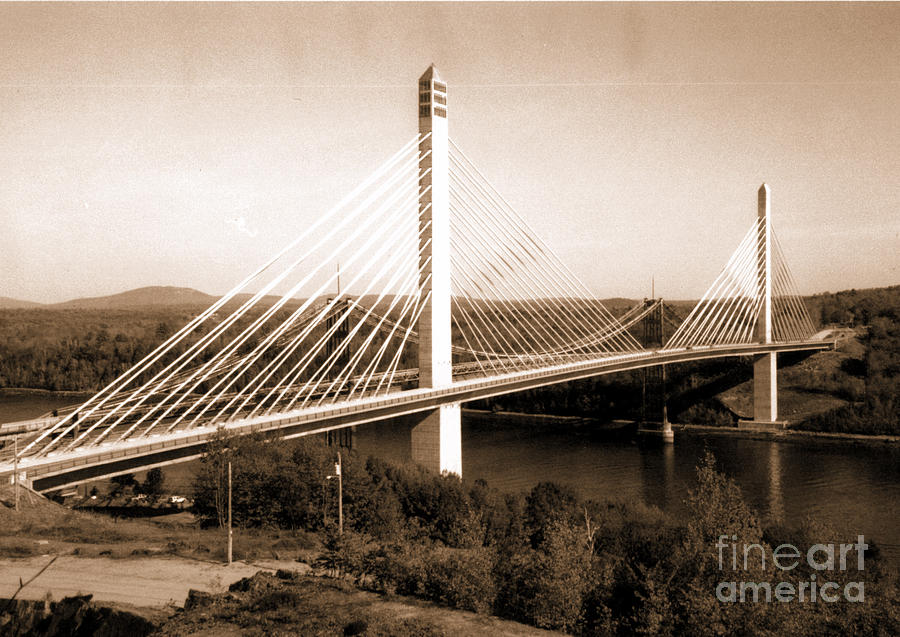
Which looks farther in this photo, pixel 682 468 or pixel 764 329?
pixel 764 329

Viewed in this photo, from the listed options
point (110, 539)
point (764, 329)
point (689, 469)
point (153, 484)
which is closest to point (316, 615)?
point (110, 539)

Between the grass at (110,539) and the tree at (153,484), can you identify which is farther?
the tree at (153,484)

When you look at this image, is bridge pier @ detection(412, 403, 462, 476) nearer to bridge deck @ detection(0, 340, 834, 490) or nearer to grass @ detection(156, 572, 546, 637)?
bridge deck @ detection(0, 340, 834, 490)

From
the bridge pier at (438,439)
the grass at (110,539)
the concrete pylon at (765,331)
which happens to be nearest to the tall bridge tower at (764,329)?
the concrete pylon at (765,331)

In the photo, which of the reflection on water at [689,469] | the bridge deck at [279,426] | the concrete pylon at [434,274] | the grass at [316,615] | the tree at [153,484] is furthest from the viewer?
the concrete pylon at [434,274]

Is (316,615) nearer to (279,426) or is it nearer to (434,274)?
(279,426)

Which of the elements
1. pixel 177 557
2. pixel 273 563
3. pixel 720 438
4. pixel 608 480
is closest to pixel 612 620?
pixel 273 563

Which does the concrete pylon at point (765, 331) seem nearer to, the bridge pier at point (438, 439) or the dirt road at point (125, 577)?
the bridge pier at point (438, 439)
